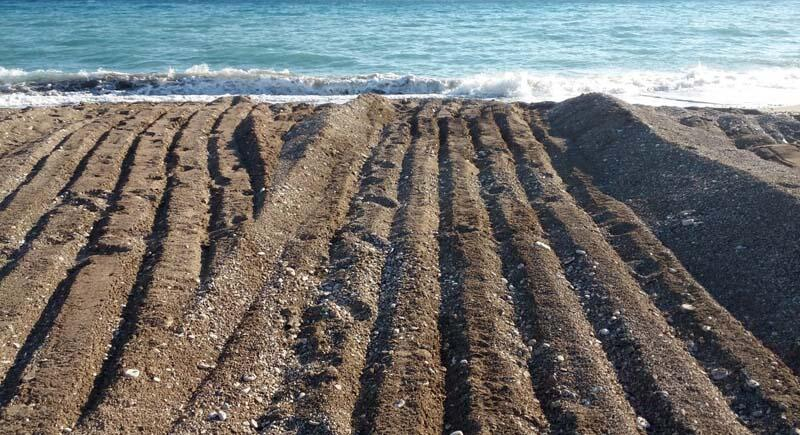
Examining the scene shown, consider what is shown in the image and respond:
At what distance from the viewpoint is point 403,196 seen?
10.9m

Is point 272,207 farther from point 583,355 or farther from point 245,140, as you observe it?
point 583,355

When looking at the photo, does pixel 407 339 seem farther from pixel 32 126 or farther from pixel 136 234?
pixel 32 126

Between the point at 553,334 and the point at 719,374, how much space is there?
1637 millimetres

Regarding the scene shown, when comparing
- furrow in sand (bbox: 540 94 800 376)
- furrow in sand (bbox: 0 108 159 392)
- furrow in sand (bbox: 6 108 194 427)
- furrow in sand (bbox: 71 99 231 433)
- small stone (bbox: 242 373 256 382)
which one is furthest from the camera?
furrow in sand (bbox: 540 94 800 376)

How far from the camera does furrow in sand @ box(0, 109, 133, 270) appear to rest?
9047mm

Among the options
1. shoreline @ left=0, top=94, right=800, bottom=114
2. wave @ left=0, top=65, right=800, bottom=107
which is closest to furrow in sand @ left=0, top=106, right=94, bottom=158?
shoreline @ left=0, top=94, right=800, bottom=114

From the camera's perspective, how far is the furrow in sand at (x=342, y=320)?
612cm

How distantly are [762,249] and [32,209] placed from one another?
10.1 meters

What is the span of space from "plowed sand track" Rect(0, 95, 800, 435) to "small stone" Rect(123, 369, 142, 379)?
18 mm

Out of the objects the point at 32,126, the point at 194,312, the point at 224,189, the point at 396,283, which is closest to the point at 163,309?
the point at 194,312

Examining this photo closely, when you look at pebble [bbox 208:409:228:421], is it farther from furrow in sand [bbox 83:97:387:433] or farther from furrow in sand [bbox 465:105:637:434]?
furrow in sand [bbox 465:105:637:434]

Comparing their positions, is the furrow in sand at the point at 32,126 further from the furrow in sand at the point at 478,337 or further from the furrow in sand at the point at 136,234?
the furrow in sand at the point at 478,337

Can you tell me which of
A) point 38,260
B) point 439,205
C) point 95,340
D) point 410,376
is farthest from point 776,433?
point 38,260

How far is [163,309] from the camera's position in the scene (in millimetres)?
7445
